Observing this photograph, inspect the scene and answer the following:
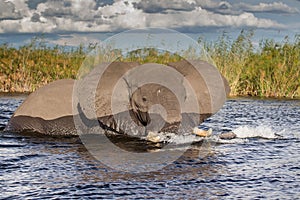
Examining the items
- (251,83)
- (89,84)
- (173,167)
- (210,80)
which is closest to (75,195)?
(173,167)

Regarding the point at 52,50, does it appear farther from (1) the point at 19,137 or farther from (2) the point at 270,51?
(1) the point at 19,137

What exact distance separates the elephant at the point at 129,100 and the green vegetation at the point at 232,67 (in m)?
11.8

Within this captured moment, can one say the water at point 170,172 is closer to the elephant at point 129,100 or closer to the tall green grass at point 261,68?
the elephant at point 129,100

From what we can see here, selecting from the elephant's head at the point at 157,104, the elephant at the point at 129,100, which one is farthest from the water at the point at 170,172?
the elephant's head at the point at 157,104

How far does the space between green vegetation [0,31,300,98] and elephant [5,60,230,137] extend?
1180 cm

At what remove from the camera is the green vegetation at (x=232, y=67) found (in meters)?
22.1

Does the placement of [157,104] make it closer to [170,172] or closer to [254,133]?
[170,172]

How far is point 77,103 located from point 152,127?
1889mm

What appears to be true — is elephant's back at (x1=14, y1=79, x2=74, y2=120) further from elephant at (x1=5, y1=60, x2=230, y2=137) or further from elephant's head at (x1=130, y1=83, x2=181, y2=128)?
elephant's head at (x1=130, y1=83, x2=181, y2=128)

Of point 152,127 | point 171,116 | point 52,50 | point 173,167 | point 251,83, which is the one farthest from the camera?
point 52,50

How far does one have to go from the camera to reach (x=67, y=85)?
1133 cm

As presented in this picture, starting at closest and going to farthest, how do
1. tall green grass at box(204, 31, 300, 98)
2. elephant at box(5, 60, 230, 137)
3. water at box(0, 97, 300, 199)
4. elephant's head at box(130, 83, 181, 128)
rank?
1. water at box(0, 97, 300, 199)
2. elephant's head at box(130, 83, 181, 128)
3. elephant at box(5, 60, 230, 137)
4. tall green grass at box(204, 31, 300, 98)

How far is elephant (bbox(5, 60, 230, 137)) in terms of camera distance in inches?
341

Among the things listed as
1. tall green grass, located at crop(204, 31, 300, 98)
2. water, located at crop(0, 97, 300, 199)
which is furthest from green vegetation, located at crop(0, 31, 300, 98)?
water, located at crop(0, 97, 300, 199)
